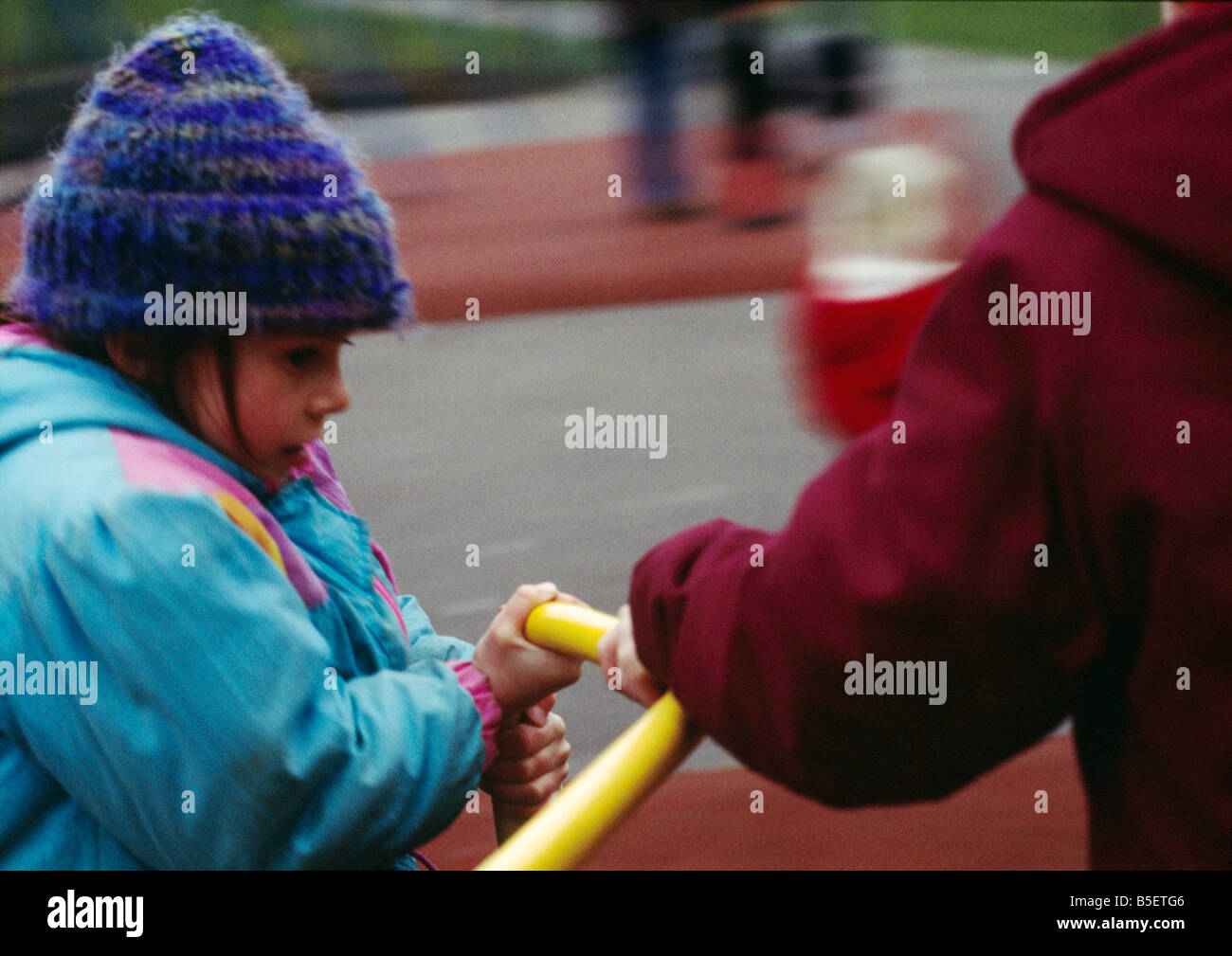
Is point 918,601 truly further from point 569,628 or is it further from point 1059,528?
point 569,628

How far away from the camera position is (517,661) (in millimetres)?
1677

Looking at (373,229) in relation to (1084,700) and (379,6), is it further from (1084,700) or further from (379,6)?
(379,6)

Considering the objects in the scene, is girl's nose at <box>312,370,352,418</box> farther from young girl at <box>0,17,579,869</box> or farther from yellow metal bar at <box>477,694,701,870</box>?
yellow metal bar at <box>477,694,701,870</box>

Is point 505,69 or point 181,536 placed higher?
point 505,69

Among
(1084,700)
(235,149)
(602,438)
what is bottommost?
(602,438)

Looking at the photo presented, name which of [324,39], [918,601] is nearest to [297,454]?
[918,601]

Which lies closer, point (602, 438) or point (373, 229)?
point (373, 229)

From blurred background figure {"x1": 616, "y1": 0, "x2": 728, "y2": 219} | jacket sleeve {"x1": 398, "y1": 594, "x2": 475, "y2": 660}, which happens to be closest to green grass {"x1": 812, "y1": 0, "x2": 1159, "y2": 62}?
blurred background figure {"x1": 616, "y1": 0, "x2": 728, "y2": 219}

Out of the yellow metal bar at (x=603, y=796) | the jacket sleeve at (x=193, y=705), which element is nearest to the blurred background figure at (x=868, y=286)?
the yellow metal bar at (x=603, y=796)

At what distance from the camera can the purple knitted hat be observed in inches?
60.2

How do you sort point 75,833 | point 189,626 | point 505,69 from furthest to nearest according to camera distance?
point 505,69, point 75,833, point 189,626

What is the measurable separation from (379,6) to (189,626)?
1649 centimetres
